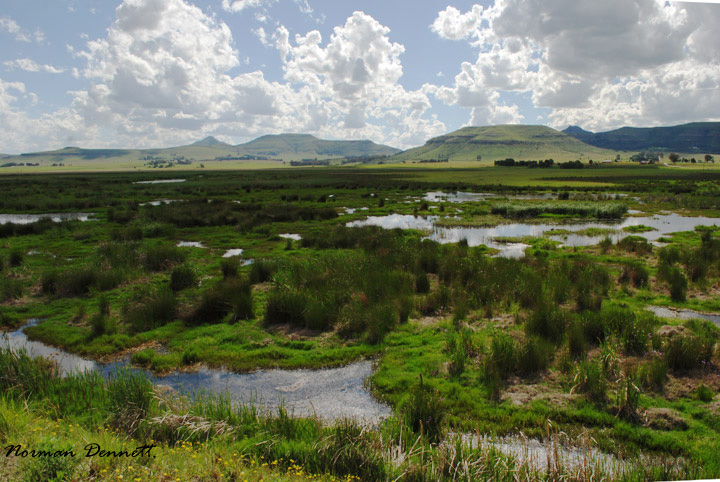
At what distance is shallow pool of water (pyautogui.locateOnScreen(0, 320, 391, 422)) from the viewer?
7602 millimetres

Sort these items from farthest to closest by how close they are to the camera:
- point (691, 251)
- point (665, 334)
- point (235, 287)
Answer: point (691, 251), point (235, 287), point (665, 334)

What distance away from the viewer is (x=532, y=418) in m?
6.94

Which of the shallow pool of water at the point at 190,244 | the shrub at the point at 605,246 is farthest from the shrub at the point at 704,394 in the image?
the shallow pool of water at the point at 190,244

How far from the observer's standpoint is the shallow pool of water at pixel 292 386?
7.60 metres

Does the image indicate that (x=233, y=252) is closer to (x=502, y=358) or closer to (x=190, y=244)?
(x=190, y=244)

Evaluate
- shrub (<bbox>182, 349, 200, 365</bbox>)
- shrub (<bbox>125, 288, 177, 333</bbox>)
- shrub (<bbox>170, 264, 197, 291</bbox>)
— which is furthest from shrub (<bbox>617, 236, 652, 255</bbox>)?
shrub (<bbox>125, 288, 177, 333</bbox>)

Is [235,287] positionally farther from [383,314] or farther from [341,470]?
[341,470]

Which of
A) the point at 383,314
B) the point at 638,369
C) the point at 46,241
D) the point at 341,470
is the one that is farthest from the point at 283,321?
the point at 46,241

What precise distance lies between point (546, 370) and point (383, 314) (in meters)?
4.45

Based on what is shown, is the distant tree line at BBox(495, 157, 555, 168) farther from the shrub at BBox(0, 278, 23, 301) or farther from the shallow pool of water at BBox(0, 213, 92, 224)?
the shrub at BBox(0, 278, 23, 301)

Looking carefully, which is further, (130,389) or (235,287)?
(235,287)

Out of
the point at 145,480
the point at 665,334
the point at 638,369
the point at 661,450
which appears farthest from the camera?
the point at 665,334

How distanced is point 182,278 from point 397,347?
31.8ft

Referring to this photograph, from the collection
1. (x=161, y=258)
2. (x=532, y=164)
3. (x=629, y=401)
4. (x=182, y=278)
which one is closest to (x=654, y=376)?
(x=629, y=401)
